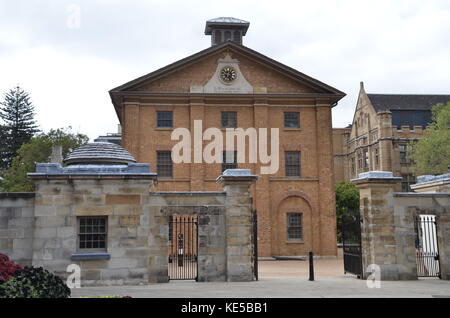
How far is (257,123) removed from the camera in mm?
31766

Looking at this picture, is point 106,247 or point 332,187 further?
point 332,187

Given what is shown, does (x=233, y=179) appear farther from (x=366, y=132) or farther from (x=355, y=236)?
(x=366, y=132)

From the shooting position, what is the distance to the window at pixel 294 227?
31219mm

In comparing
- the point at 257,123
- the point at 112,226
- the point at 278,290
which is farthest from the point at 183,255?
the point at 257,123

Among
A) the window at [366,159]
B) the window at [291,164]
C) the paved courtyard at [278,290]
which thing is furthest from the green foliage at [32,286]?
the window at [366,159]

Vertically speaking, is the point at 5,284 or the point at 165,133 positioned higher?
the point at 165,133

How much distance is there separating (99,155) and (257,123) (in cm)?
1657

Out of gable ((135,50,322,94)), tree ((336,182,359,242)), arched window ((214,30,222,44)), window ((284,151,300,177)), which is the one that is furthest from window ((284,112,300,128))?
tree ((336,182,359,242))

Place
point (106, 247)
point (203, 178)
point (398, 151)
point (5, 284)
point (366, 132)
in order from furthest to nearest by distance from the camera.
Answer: point (366, 132) → point (398, 151) → point (203, 178) → point (106, 247) → point (5, 284)

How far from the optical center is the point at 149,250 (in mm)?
15102

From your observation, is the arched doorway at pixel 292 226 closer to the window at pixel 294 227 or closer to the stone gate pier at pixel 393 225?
the window at pixel 294 227

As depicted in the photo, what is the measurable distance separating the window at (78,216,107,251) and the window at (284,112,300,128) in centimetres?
1954
